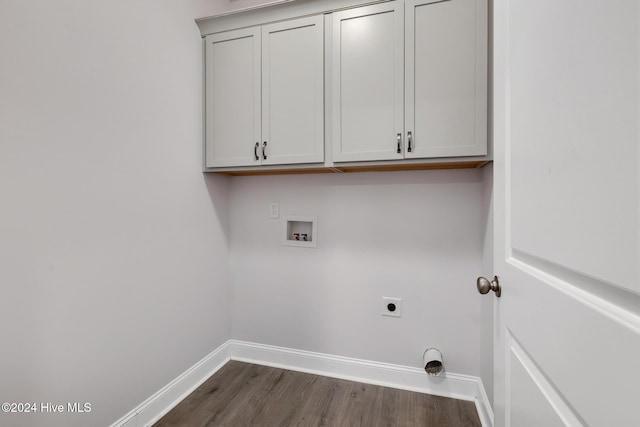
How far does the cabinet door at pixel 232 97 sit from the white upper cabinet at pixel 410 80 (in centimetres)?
51

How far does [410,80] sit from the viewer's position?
1439 mm

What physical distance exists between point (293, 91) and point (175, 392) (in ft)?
6.16

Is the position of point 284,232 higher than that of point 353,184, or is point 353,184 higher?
point 353,184

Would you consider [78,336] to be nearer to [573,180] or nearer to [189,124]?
[189,124]

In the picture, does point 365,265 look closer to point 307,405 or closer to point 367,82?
point 307,405

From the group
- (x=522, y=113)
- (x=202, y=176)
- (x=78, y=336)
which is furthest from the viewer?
(x=202, y=176)

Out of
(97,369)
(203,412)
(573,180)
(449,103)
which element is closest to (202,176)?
(97,369)

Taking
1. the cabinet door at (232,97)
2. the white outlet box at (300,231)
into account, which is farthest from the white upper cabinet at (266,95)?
the white outlet box at (300,231)

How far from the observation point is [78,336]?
1.16 metres

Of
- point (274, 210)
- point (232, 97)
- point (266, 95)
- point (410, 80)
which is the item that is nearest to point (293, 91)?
point (266, 95)

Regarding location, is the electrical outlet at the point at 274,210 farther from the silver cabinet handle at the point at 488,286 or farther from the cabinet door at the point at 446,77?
the silver cabinet handle at the point at 488,286

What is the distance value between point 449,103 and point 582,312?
1220mm

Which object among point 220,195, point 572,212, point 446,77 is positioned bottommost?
point 572,212

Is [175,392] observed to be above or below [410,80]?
below
